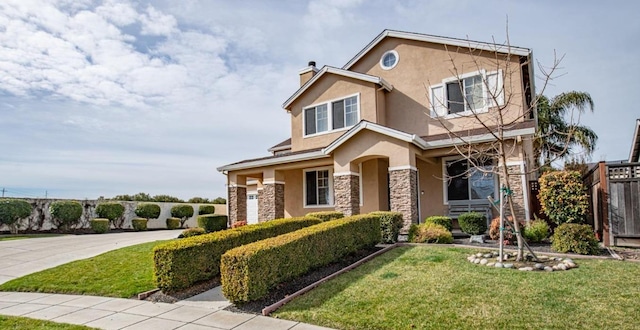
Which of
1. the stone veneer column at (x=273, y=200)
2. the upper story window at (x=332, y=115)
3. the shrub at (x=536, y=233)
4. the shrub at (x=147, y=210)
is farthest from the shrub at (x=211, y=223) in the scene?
the shrub at (x=536, y=233)

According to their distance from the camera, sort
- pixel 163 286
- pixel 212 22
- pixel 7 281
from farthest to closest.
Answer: pixel 212 22
pixel 7 281
pixel 163 286

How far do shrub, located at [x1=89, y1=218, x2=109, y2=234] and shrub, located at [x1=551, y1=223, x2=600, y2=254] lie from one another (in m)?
22.3

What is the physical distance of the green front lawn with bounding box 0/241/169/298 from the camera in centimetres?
807

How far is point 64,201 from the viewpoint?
21391 mm

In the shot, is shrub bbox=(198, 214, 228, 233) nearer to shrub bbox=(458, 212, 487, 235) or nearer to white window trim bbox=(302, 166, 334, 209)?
white window trim bbox=(302, 166, 334, 209)

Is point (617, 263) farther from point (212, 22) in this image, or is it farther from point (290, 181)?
point (290, 181)

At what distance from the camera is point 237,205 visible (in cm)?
1880

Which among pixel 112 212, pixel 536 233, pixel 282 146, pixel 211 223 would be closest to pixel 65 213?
pixel 112 212

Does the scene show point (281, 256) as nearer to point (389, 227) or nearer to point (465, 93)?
point (389, 227)

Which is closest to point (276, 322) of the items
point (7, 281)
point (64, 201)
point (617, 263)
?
point (617, 263)

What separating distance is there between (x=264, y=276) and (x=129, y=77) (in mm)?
8980

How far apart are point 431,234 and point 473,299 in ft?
15.9

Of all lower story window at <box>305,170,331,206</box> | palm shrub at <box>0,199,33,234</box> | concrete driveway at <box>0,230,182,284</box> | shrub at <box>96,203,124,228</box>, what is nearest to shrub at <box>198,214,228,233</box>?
concrete driveway at <box>0,230,182,284</box>

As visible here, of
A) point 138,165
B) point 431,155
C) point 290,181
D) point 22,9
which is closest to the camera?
point 22,9
